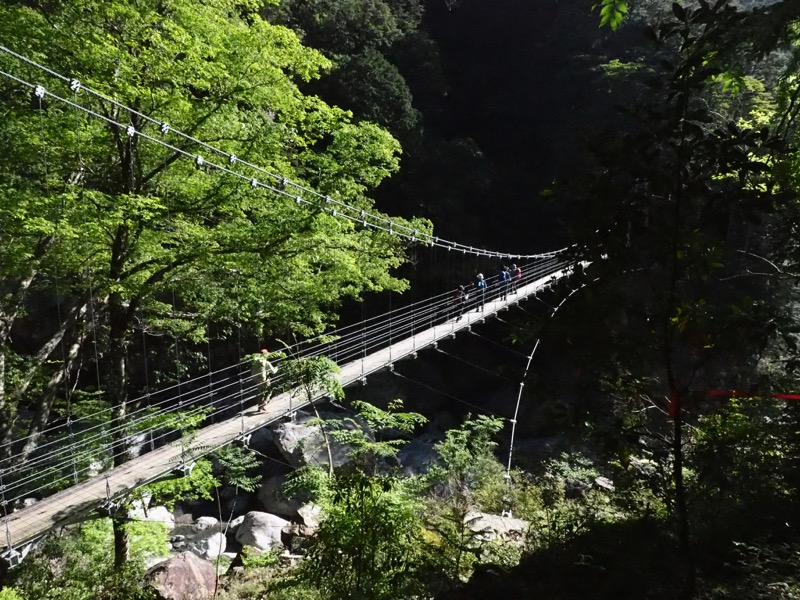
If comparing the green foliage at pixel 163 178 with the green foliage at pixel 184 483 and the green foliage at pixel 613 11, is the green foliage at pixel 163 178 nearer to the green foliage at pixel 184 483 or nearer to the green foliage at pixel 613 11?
the green foliage at pixel 184 483

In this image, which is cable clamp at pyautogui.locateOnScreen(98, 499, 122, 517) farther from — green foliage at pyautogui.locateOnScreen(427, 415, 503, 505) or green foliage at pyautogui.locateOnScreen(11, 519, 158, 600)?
green foliage at pyautogui.locateOnScreen(427, 415, 503, 505)

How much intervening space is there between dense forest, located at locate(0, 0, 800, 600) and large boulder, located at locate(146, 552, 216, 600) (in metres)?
0.03

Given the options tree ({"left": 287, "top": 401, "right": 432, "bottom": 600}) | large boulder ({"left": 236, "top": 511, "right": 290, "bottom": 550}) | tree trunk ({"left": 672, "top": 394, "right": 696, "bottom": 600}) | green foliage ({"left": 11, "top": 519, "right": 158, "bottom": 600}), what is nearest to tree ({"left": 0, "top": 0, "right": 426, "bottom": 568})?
green foliage ({"left": 11, "top": 519, "right": 158, "bottom": 600})

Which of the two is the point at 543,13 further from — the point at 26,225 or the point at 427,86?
the point at 26,225

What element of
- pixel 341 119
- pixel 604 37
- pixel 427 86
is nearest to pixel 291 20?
pixel 427 86

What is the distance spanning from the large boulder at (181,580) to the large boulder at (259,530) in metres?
2.23

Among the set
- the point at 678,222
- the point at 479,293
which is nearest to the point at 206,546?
the point at 479,293

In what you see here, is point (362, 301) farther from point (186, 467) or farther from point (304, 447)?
point (304, 447)

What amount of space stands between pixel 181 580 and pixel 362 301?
264 cm

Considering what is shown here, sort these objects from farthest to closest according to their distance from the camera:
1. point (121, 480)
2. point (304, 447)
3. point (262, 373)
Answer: point (304, 447), point (262, 373), point (121, 480)

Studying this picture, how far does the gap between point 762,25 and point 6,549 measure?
4128 millimetres

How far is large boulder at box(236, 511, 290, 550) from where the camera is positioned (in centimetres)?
662

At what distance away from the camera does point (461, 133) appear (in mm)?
17250

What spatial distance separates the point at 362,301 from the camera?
5.29 meters
